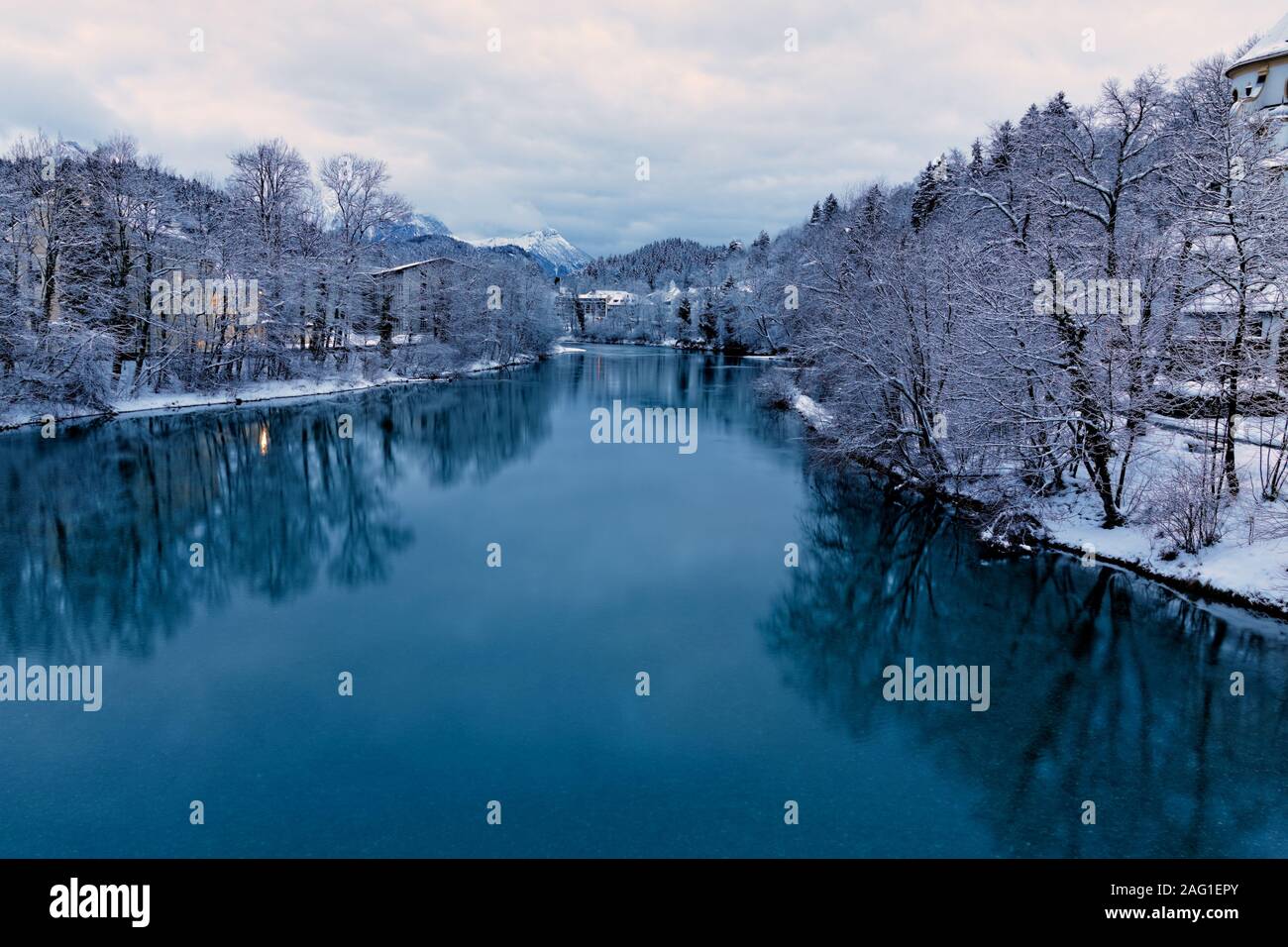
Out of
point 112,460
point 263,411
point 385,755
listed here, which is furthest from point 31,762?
point 263,411

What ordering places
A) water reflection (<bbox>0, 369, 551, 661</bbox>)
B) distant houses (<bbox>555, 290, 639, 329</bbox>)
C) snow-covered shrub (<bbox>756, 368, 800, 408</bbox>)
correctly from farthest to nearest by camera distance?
1. distant houses (<bbox>555, 290, 639, 329</bbox>)
2. snow-covered shrub (<bbox>756, 368, 800, 408</bbox>)
3. water reflection (<bbox>0, 369, 551, 661</bbox>)

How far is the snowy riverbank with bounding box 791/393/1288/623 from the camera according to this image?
16.3 meters

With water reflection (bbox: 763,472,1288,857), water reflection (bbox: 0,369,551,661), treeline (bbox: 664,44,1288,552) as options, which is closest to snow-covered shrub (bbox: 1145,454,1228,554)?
treeline (bbox: 664,44,1288,552)

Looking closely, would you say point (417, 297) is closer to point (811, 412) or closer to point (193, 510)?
point (811, 412)

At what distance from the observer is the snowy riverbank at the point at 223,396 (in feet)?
118

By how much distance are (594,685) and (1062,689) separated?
26.2 ft

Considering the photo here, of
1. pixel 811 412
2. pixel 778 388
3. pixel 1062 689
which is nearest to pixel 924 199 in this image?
pixel 778 388

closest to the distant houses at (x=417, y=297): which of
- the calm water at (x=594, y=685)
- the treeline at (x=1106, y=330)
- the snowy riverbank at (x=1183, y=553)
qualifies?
the calm water at (x=594, y=685)

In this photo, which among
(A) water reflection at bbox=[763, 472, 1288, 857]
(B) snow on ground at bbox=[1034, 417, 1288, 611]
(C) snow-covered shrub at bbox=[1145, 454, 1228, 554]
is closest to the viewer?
(A) water reflection at bbox=[763, 472, 1288, 857]

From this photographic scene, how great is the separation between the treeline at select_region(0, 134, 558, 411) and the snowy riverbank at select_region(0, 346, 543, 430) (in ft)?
1.84

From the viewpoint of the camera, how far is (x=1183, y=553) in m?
17.9

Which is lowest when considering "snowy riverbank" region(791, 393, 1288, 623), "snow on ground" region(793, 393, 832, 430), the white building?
"snowy riverbank" region(791, 393, 1288, 623)

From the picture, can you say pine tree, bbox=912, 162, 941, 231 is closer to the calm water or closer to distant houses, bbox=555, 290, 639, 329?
the calm water

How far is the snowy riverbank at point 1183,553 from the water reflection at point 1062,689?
756 millimetres
